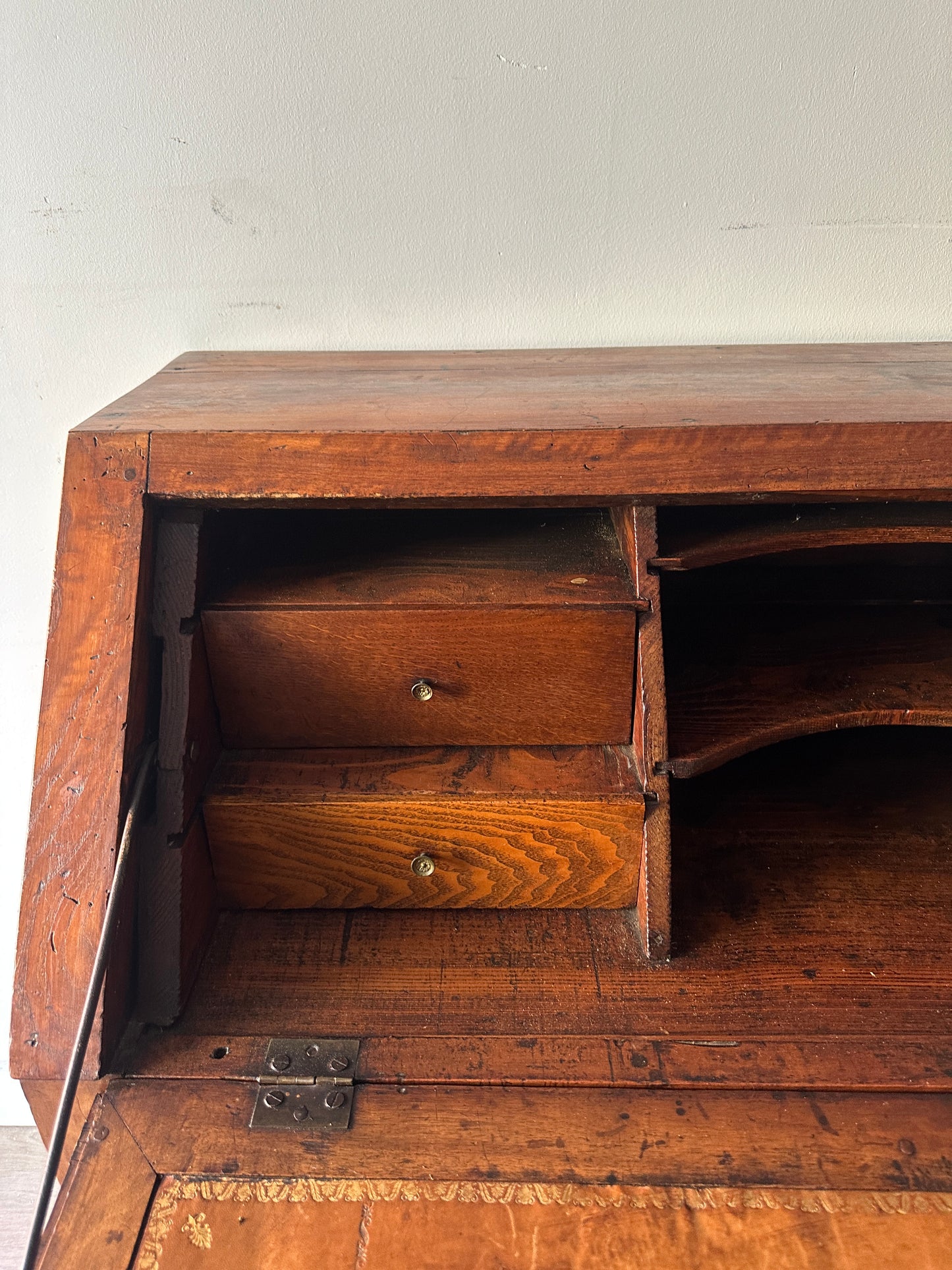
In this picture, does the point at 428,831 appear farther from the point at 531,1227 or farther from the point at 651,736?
the point at 531,1227

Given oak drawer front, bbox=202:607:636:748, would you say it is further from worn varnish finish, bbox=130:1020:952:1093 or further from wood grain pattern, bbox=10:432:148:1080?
worn varnish finish, bbox=130:1020:952:1093

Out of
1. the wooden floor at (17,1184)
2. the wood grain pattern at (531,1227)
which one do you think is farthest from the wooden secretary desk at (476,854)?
the wooden floor at (17,1184)

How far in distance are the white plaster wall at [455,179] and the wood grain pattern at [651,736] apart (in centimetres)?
58

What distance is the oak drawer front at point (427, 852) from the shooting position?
1025 mm

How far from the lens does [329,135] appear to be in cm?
133

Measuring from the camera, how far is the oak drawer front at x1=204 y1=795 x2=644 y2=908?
3.36ft

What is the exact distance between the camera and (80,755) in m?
0.92

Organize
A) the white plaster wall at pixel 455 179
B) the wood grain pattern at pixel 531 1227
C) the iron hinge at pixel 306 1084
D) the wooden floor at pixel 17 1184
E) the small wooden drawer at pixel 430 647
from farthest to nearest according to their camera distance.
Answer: the wooden floor at pixel 17 1184, the white plaster wall at pixel 455 179, the small wooden drawer at pixel 430 647, the iron hinge at pixel 306 1084, the wood grain pattern at pixel 531 1227

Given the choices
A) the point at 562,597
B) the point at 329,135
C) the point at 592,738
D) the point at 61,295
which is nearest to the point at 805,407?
the point at 562,597

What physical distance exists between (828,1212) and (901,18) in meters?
1.47

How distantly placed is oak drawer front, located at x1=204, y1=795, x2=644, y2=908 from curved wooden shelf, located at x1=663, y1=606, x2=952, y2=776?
0.44ft

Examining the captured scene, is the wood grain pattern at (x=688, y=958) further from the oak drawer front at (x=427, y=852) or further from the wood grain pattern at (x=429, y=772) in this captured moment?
the wood grain pattern at (x=429, y=772)

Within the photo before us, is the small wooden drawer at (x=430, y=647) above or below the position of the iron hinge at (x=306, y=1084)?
above

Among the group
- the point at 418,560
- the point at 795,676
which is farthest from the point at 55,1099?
the point at 795,676
